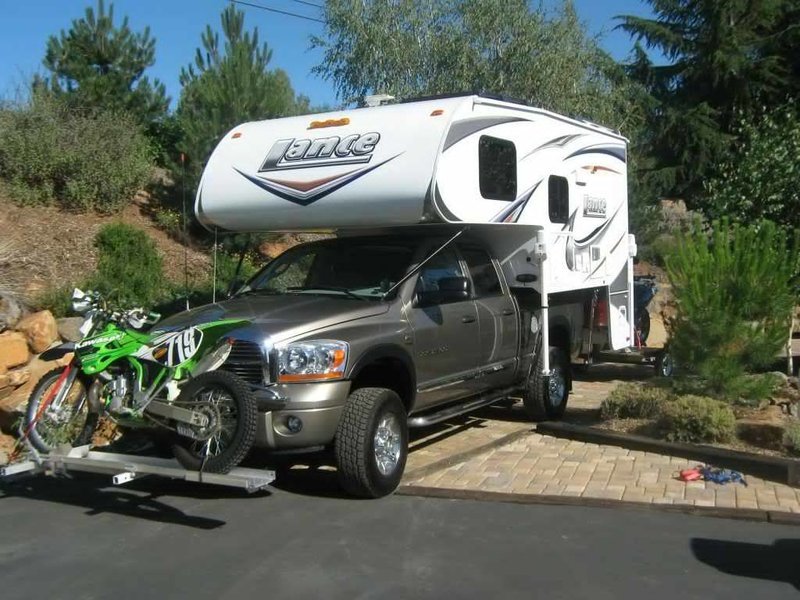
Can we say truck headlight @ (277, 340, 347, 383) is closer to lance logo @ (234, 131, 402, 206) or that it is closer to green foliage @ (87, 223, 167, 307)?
lance logo @ (234, 131, 402, 206)

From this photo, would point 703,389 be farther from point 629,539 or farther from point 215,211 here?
point 215,211

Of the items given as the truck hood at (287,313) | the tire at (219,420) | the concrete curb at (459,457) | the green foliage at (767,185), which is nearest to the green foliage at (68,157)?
the truck hood at (287,313)

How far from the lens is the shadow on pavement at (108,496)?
6129 mm

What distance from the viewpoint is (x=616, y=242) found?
1050 centimetres

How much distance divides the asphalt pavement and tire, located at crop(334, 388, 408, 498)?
0.16 meters

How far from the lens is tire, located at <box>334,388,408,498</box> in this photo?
620cm

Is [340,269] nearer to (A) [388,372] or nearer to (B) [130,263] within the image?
(A) [388,372]

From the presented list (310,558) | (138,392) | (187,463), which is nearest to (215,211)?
(138,392)

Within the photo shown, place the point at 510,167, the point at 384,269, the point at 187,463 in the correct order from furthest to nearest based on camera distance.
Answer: the point at 510,167, the point at 384,269, the point at 187,463

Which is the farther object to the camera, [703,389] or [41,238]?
[41,238]

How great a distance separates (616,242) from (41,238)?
7.63 m

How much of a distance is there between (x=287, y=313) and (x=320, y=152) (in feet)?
5.35

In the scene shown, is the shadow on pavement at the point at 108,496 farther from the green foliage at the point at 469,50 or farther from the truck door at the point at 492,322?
the green foliage at the point at 469,50

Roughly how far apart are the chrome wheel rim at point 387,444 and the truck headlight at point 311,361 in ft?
1.81
